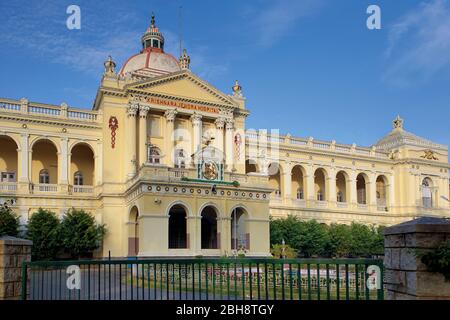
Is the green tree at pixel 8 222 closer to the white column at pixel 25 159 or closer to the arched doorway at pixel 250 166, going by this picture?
the white column at pixel 25 159

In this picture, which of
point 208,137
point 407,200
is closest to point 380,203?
point 407,200

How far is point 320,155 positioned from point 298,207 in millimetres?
6687

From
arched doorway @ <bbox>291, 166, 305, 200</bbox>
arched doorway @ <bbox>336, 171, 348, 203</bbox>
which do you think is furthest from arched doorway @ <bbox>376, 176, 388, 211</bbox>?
arched doorway @ <bbox>291, 166, 305, 200</bbox>

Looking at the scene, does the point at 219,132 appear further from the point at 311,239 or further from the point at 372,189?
the point at 372,189

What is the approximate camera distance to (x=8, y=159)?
143 ft

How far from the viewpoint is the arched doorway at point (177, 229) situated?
130 ft

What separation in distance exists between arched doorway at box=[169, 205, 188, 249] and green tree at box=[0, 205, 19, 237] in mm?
11214

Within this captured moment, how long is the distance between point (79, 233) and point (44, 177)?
8.66 m

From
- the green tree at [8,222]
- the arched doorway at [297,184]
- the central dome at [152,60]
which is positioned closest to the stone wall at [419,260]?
the green tree at [8,222]

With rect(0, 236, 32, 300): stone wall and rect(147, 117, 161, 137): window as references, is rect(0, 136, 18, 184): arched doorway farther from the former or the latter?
rect(0, 236, 32, 300): stone wall

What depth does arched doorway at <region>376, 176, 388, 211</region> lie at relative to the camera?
2346 inches
